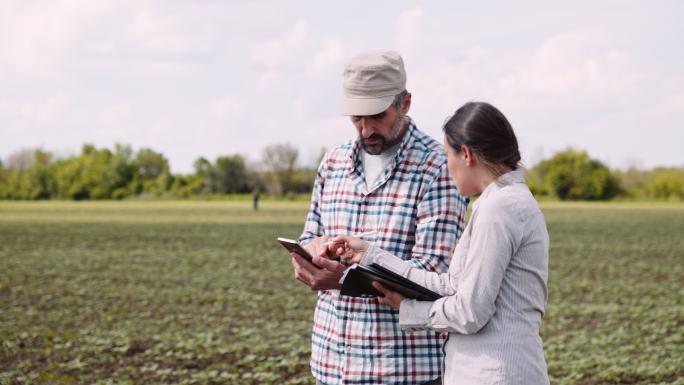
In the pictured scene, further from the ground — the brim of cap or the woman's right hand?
the brim of cap

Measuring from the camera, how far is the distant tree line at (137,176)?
102875mm

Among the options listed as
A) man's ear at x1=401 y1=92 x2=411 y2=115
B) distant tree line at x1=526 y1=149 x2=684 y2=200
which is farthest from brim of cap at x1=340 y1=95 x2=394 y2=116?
distant tree line at x1=526 y1=149 x2=684 y2=200

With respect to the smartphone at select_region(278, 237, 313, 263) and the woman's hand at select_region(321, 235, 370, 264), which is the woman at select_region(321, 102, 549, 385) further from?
the smartphone at select_region(278, 237, 313, 263)

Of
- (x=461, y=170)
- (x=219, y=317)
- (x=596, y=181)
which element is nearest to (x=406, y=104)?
(x=461, y=170)

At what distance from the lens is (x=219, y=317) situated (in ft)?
35.5

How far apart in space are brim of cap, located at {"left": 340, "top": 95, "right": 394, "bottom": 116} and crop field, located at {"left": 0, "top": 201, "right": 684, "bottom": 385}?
4.87 metres

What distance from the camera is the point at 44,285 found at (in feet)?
47.7

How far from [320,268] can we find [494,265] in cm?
71

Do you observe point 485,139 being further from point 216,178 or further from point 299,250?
point 216,178

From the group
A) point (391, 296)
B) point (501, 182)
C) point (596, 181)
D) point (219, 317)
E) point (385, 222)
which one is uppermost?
point (596, 181)

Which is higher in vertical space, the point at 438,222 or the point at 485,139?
the point at 485,139

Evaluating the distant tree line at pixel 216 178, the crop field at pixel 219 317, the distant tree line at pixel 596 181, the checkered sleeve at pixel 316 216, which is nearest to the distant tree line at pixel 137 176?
the distant tree line at pixel 216 178

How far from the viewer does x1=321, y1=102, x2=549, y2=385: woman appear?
2238mm

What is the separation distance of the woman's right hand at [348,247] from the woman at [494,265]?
1.14ft
